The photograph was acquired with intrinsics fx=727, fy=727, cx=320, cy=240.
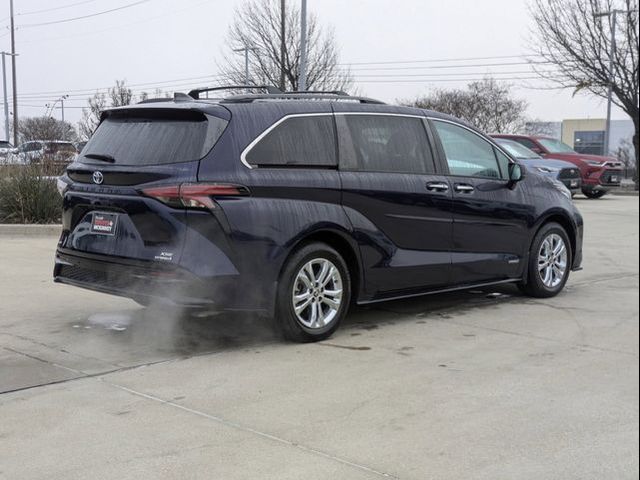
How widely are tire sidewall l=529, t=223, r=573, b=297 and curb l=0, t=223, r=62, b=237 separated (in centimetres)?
801

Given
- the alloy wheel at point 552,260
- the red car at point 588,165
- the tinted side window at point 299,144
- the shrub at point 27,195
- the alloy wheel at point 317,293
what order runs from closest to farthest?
the tinted side window at point 299,144
the alloy wheel at point 317,293
the alloy wheel at point 552,260
the shrub at point 27,195
the red car at point 588,165

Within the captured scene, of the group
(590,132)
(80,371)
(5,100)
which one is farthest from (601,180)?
(590,132)

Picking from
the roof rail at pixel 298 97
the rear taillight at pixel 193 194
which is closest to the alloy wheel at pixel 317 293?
the rear taillight at pixel 193 194

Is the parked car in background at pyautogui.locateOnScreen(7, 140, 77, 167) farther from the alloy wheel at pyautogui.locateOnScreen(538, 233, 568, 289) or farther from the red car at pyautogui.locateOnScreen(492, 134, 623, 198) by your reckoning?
the red car at pyautogui.locateOnScreen(492, 134, 623, 198)

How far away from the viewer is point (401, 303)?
7250 millimetres

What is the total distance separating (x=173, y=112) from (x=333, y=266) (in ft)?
5.48

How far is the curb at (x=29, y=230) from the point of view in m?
12.0

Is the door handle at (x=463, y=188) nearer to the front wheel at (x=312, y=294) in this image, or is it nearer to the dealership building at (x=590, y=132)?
the front wheel at (x=312, y=294)

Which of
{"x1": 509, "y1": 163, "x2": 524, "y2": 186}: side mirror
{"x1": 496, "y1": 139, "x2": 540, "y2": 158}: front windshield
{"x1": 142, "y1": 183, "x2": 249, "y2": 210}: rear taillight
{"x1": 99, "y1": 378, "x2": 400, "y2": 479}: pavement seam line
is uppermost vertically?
{"x1": 496, "y1": 139, "x2": 540, "y2": 158}: front windshield

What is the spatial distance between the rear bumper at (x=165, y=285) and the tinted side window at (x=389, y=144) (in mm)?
1546

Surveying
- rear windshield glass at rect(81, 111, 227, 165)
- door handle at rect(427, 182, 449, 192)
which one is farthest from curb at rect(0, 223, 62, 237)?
door handle at rect(427, 182, 449, 192)

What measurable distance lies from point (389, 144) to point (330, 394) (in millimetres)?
2474

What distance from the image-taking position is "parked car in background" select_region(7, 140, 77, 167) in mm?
13221

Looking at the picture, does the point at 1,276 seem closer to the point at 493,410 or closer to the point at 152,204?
the point at 152,204
